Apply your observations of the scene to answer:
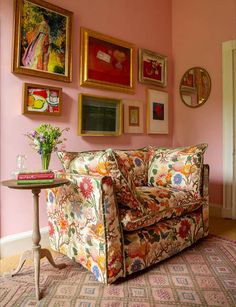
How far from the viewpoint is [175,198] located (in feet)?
6.90

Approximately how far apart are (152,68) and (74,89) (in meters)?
1.26

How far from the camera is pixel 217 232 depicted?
2.66 m

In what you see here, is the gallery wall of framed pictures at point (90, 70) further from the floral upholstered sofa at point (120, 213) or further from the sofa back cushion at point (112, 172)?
the sofa back cushion at point (112, 172)

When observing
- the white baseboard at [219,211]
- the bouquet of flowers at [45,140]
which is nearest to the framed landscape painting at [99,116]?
the bouquet of flowers at [45,140]

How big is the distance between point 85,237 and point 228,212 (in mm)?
2116

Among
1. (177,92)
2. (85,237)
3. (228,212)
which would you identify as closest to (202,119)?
(177,92)

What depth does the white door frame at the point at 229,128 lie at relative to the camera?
3096 mm

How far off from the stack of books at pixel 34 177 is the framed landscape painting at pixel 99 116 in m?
1.02

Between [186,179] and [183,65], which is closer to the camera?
[186,179]

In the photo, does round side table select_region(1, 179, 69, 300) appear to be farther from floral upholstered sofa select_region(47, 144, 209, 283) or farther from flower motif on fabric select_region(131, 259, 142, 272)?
flower motif on fabric select_region(131, 259, 142, 272)

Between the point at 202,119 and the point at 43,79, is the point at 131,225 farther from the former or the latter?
the point at 202,119

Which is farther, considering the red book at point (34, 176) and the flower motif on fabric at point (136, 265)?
the flower motif on fabric at point (136, 265)

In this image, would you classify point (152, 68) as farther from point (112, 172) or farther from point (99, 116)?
point (112, 172)

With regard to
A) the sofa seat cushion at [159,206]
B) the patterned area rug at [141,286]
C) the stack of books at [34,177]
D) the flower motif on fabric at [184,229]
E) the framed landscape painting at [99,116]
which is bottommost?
the patterned area rug at [141,286]
